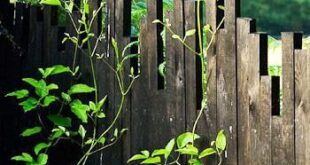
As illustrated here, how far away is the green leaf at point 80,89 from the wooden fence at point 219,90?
75 millimetres

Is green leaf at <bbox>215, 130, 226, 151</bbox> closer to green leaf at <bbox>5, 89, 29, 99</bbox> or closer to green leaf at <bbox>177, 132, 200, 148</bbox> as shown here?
green leaf at <bbox>177, 132, 200, 148</bbox>

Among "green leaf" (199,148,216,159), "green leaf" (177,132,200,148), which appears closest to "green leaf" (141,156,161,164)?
"green leaf" (177,132,200,148)

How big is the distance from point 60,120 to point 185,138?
99 cm

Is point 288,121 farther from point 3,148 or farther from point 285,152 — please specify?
point 3,148

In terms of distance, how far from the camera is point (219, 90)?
11.9 feet

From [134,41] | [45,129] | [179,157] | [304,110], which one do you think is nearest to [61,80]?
[45,129]

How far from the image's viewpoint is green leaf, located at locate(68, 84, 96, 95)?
4266mm

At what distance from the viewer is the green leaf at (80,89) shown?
168 inches

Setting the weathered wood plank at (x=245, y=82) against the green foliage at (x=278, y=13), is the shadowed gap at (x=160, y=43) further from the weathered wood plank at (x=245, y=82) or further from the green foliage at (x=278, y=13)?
the green foliage at (x=278, y=13)

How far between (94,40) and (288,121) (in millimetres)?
1437

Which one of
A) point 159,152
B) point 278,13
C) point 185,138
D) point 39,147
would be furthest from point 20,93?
point 278,13

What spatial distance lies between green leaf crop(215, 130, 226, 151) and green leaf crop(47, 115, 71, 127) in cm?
114

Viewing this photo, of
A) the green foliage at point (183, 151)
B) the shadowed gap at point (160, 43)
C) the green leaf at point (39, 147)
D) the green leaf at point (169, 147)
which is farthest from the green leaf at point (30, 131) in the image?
the green leaf at point (169, 147)

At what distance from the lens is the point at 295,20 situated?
25.2 m
